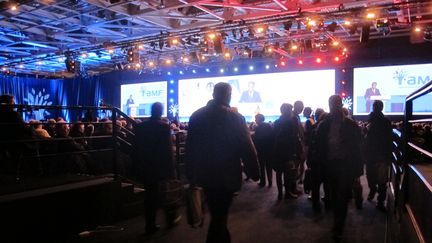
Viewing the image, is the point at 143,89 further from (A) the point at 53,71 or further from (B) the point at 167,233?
(B) the point at 167,233

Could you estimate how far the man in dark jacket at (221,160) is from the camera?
103 inches

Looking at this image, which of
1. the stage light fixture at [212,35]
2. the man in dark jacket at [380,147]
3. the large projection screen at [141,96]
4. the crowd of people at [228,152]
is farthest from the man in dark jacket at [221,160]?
the large projection screen at [141,96]

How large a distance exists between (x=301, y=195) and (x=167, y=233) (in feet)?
8.88

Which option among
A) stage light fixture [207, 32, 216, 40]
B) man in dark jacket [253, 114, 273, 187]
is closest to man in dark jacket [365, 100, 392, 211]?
man in dark jacket [253, 114, 273, 187]

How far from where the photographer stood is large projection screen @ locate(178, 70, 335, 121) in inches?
495

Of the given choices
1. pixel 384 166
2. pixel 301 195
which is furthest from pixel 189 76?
pixel 384 166

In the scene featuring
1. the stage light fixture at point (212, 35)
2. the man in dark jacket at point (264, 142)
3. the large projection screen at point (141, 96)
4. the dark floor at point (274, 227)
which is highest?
the stage light fixture at point (212, 35)

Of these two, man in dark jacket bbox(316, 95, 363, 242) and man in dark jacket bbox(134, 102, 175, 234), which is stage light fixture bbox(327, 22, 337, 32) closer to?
man in dark jacket bbox(316, 95, 363, 242)

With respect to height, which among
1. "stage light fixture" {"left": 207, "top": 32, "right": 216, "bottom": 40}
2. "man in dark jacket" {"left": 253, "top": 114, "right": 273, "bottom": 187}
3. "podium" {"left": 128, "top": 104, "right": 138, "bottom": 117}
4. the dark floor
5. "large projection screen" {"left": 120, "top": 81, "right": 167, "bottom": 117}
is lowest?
the dark floor

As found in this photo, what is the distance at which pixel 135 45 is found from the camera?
36.5 ft

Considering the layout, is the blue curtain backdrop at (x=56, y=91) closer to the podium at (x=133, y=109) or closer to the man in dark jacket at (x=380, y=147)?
the podium at (x=133, y=109)

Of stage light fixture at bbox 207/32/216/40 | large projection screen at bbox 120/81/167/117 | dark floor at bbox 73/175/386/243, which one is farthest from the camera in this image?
large projection screen at bbox 120/81/167/117

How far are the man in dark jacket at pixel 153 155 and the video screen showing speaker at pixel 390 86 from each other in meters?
9.48

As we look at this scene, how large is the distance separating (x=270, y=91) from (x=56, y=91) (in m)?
12.2
